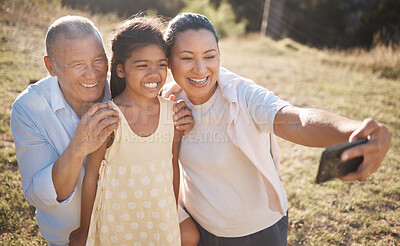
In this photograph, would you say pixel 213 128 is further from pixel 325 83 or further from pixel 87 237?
pixel 325 83

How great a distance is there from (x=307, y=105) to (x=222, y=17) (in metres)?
18.6

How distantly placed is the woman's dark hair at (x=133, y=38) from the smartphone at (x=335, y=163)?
1.38 metres

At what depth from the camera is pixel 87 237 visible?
2.11 metres

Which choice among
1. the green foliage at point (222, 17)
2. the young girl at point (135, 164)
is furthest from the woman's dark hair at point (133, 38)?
the green foliage at point (222, 17)

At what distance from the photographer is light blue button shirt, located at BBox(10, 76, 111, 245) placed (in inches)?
81.9

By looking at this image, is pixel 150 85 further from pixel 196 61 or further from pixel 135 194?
pixel 135 194

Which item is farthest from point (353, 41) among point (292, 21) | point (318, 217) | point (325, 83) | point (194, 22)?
point (194, 22)

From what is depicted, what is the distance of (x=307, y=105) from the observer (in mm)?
6602

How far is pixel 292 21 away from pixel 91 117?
2324 centimetres

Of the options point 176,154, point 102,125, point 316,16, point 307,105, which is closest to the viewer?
point 102,125

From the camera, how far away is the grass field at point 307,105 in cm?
323

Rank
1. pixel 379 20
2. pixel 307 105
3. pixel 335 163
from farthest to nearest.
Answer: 1. pixel 379 20
2. pixel 307 105
3. pixel 335 163

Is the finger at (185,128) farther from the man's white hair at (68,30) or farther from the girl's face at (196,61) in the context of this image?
the man's white hair at (68,30)

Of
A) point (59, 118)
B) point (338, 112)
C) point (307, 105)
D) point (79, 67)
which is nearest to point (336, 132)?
point (79, 67)
